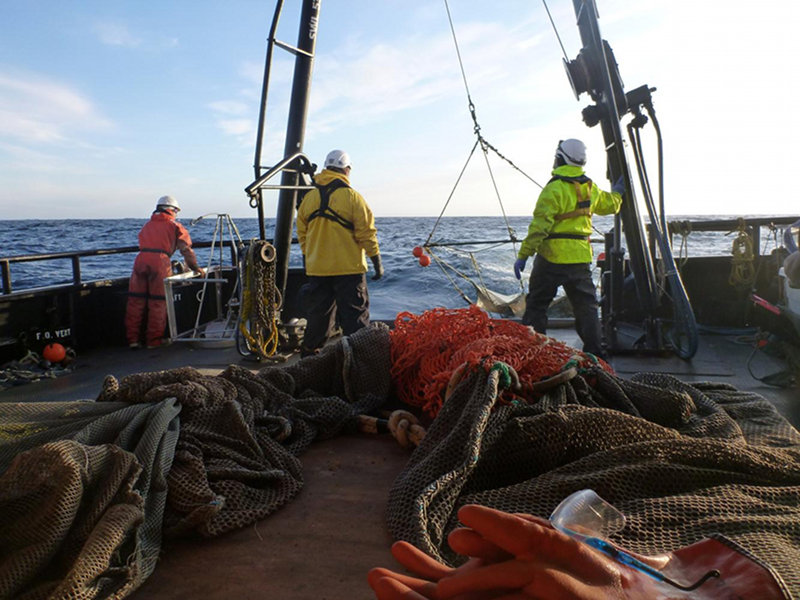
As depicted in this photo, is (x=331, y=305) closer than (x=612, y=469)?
No

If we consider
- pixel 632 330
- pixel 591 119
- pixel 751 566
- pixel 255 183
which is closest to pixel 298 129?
pixel 255 183

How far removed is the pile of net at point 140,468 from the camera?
156cm

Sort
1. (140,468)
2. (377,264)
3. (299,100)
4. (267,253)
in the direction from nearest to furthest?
1. (140,468)
2. (267,253)
3. (377,264)
4. (299,100)

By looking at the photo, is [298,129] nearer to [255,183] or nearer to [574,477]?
[255,183]

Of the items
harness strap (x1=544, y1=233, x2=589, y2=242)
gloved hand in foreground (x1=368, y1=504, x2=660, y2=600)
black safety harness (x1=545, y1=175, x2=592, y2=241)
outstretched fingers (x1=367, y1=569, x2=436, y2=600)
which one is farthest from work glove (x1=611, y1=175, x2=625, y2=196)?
outstretched fingers (x1=367, y1=569, x2=436, y2=600)

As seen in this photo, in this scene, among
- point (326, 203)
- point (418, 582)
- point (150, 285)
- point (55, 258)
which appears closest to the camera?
point (418, 582)

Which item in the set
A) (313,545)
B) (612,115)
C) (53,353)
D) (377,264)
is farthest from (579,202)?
(53,353)

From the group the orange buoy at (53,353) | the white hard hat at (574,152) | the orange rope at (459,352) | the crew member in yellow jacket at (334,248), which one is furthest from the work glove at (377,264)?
the orange buoy at (53,353)

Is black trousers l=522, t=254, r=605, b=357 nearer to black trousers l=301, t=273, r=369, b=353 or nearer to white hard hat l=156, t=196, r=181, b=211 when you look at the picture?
black trousers l=301, t=273, r=369, b=353

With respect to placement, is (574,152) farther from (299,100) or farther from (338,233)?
(299,100)

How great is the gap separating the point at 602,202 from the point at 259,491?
459 centimetres

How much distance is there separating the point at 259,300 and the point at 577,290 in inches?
121

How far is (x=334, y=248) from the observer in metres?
5.50

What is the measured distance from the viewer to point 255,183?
5.01 metres
